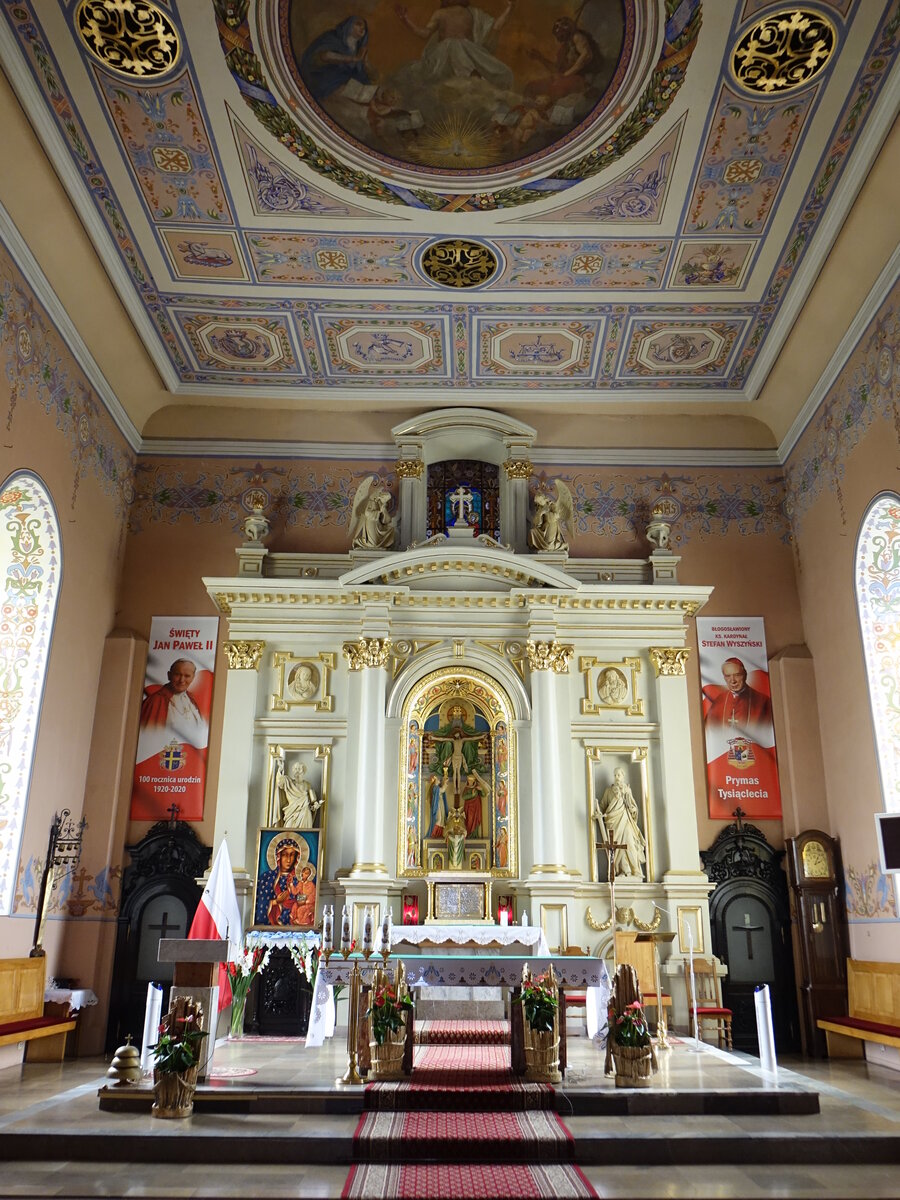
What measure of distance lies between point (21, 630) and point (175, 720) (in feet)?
8.69

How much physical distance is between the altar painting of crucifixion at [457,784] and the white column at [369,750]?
470 millimetres

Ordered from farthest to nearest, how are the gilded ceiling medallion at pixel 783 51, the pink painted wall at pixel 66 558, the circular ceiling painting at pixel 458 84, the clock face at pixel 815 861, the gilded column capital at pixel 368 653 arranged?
the gilded column capital at pixel 368 653
the clock face at pixel 815 861
the pink painted wall at pixel 66 558
the circular ceiling painting at pixel 458 84
the gilded ceiling medallion at pixel 783 51

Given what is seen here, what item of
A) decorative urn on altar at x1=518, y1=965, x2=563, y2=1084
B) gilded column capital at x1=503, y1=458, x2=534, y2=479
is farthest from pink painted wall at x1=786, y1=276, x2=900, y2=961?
decorative urn on altar at x1=518, y1=965, x2=563, y2=1084

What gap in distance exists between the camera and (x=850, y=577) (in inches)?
476

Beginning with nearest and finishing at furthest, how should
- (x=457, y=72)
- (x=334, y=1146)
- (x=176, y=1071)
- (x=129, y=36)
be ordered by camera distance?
1. (x=334, y=1146)
2. (x=176, y=1071)
3. (x=129, y=36)
4. (x=457, y=72)

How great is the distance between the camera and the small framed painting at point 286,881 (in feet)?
37.9

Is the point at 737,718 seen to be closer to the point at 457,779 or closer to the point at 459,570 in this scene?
the point at 457,779

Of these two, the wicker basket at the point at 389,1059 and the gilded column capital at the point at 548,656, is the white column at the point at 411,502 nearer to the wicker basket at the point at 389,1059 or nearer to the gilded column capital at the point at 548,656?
the gilded column capital at the point at 548,656

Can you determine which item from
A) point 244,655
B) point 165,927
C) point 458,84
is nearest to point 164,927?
point 165,927

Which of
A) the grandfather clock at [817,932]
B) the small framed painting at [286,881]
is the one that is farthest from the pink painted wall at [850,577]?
the small framed painting at [286,881]

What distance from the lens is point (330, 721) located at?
12961 millimetres

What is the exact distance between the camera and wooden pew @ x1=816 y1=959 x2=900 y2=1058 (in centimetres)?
1035

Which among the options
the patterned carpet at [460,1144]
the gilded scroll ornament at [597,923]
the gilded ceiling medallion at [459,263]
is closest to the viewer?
the patterned carpet at [460,1144]

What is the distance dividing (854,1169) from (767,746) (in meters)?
7.46
